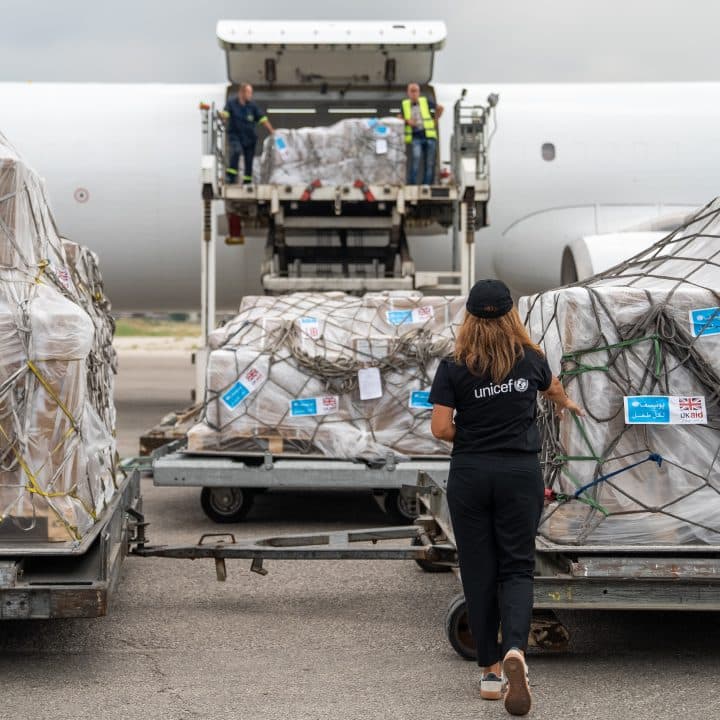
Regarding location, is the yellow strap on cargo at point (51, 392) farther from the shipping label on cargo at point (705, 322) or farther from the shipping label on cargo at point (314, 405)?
the shipping label on cargo at point (314, 405)

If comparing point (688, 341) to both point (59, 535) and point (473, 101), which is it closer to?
point (59, 535)

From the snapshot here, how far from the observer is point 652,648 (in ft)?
16.1

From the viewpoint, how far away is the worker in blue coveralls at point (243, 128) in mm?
11734

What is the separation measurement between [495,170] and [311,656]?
32.2 ft

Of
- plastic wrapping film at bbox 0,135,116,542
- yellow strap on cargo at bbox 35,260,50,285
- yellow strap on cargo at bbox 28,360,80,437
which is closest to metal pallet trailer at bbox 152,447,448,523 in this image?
plastic wrapping film at bbox 0,135,116,542

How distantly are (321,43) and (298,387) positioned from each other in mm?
5827

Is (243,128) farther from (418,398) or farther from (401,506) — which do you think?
(401,506)

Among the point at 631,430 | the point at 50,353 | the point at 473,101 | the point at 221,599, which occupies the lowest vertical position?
the point at 221,599

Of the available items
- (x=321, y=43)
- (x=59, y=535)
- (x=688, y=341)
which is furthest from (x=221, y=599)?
(x=321, y=43)

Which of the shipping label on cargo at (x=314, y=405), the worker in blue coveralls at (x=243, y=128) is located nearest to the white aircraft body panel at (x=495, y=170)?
the worker in blue coveralls at (x=243, y=128)

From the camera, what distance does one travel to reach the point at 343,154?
1116 centimetres

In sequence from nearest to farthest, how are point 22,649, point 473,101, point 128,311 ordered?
1. point 22,649
2. point 473,101
3. point 128,311

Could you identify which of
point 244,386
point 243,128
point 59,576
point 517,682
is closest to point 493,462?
point 517,682

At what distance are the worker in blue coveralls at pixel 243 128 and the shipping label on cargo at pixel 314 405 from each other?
16.3 feet
